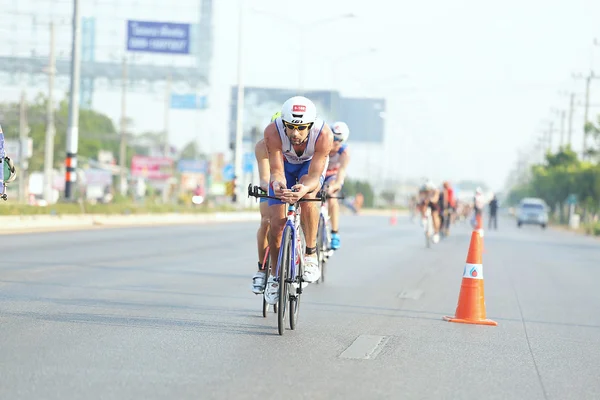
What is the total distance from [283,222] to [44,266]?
298 inches

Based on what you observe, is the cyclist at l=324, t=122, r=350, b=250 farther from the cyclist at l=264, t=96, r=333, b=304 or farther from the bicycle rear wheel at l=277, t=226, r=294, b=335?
the bicycle rear wheel at l=277, t=226, r=294, b=335

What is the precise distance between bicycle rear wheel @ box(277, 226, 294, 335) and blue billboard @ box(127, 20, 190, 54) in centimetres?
5305

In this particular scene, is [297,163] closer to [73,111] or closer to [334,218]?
[334,218]

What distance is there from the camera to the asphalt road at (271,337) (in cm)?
742

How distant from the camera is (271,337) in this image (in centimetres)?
970

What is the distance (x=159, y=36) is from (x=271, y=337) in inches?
2132

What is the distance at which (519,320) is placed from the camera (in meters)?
12.4

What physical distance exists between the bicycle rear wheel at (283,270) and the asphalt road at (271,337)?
17 centimetres

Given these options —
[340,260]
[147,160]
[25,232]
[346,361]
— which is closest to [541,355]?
[346,361]

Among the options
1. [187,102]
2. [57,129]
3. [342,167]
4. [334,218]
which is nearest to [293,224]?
[342,167]

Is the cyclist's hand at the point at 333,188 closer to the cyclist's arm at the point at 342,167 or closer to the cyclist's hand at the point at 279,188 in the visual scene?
the cyclist's arm at the point at 342,167

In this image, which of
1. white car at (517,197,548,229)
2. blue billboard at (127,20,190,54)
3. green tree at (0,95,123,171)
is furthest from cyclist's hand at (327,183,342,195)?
green tree at (0,95,123,171)

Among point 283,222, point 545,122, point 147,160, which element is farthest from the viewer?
point 545,122

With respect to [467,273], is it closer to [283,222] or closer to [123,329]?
[283,222]
